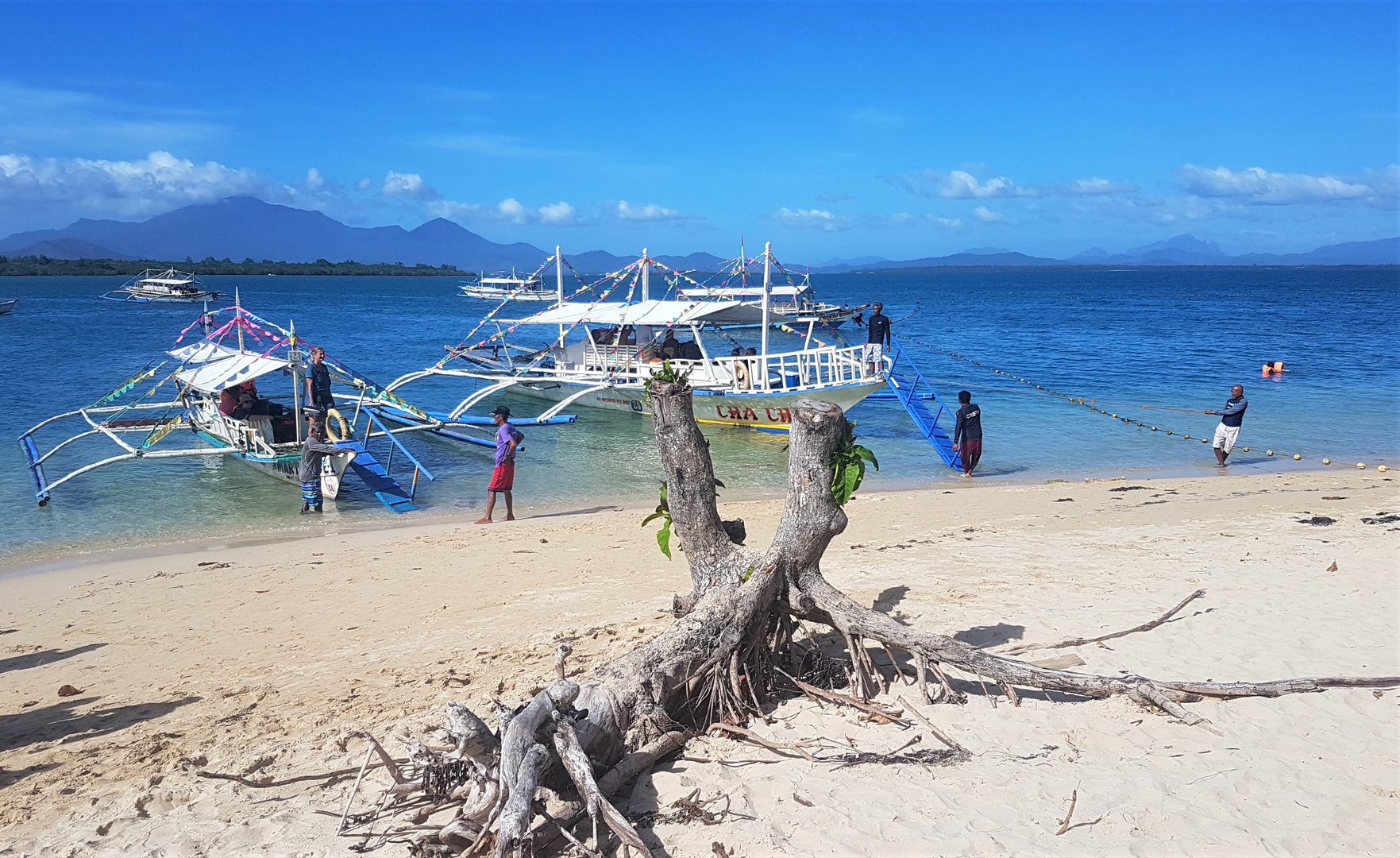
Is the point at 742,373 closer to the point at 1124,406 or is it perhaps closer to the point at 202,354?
the point at 202,354

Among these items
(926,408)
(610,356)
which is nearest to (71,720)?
(926,408)

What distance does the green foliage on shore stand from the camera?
4693 inches

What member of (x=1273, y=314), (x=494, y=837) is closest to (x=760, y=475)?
(x=494, y=837)

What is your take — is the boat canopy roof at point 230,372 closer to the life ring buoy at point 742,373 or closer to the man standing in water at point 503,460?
the man standing in water at point 503,460

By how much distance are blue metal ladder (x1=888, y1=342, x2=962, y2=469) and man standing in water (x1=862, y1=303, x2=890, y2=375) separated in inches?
15.9

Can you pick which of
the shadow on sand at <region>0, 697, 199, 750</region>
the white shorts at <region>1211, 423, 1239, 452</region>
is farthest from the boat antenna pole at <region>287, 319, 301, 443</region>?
the white shorts at <region>1211, 423, 1239, 452</region>

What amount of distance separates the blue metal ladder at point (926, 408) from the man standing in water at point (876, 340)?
0.40m

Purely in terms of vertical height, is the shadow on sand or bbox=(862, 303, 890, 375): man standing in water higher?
bbox=(862, 303, 890, 375): man standing in water

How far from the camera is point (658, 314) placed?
18922mm

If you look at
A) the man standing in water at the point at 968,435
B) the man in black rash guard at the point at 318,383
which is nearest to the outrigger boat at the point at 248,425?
the man in black rash guard at the point at 318,383

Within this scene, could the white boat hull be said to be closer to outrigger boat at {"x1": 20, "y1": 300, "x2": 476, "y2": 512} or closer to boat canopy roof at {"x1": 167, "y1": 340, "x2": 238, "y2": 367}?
outrigger boat at {"x1": 20, "y1": 300, "x2": 476, "y2": 512}

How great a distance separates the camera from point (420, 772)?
3.91m

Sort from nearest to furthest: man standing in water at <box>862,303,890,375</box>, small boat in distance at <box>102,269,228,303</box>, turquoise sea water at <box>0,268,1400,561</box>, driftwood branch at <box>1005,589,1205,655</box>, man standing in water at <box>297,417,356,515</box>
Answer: driftwood branch at <box>1005,589,1205,655</box>
man standing in water at <box>297,417,356,515</box>
turquoise sea water at <box>0,268,1400,561</box>
man standing in water at <box>862,303,890,375</box>
small boat in distance at <box>102,269,228,303</box>

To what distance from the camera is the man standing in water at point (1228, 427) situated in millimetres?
14305
